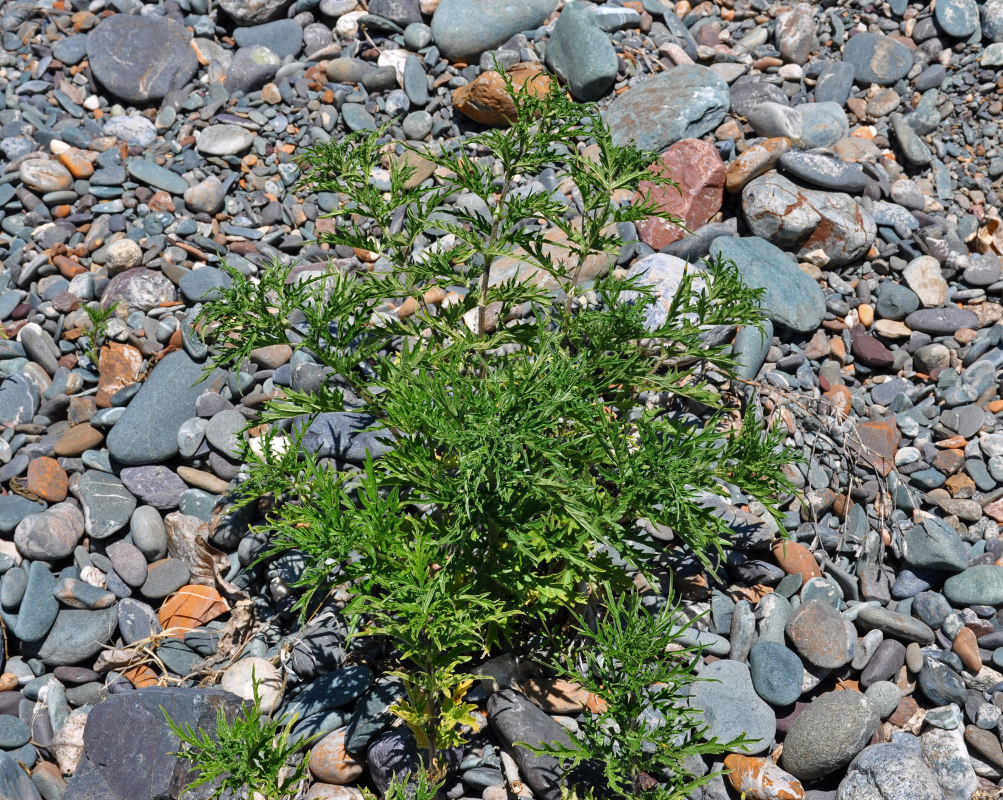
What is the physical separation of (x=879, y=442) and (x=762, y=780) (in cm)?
218

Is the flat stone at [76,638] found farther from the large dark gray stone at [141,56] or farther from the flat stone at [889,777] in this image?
the large dark gray stone at [141,56]

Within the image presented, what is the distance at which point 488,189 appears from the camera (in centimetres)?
430

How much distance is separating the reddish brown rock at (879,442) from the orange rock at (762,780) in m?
1.87

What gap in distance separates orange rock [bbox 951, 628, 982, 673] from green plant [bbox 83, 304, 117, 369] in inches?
203

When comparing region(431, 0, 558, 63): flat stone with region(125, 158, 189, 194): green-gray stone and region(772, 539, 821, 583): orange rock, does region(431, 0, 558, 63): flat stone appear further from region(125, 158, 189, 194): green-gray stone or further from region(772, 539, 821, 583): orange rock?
region(772, 539, 821, 583): orange rock

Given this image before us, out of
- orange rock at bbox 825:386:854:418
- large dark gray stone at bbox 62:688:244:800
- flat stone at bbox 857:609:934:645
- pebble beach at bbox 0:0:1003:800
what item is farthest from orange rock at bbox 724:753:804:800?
large dark gray stone at bbox 62:688:244:800

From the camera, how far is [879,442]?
528 cm

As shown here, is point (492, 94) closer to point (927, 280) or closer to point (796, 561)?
point (927, 280)

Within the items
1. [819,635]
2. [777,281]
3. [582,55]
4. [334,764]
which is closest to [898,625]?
[819,635]

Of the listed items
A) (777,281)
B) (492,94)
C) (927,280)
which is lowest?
(927,280)

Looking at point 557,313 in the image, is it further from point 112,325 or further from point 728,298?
point 112,325

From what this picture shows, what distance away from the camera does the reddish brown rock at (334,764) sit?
405cm

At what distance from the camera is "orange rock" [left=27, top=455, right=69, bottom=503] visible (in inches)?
202

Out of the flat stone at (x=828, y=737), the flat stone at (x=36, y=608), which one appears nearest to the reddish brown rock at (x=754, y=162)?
the flat stone at (x=828, y=737)
